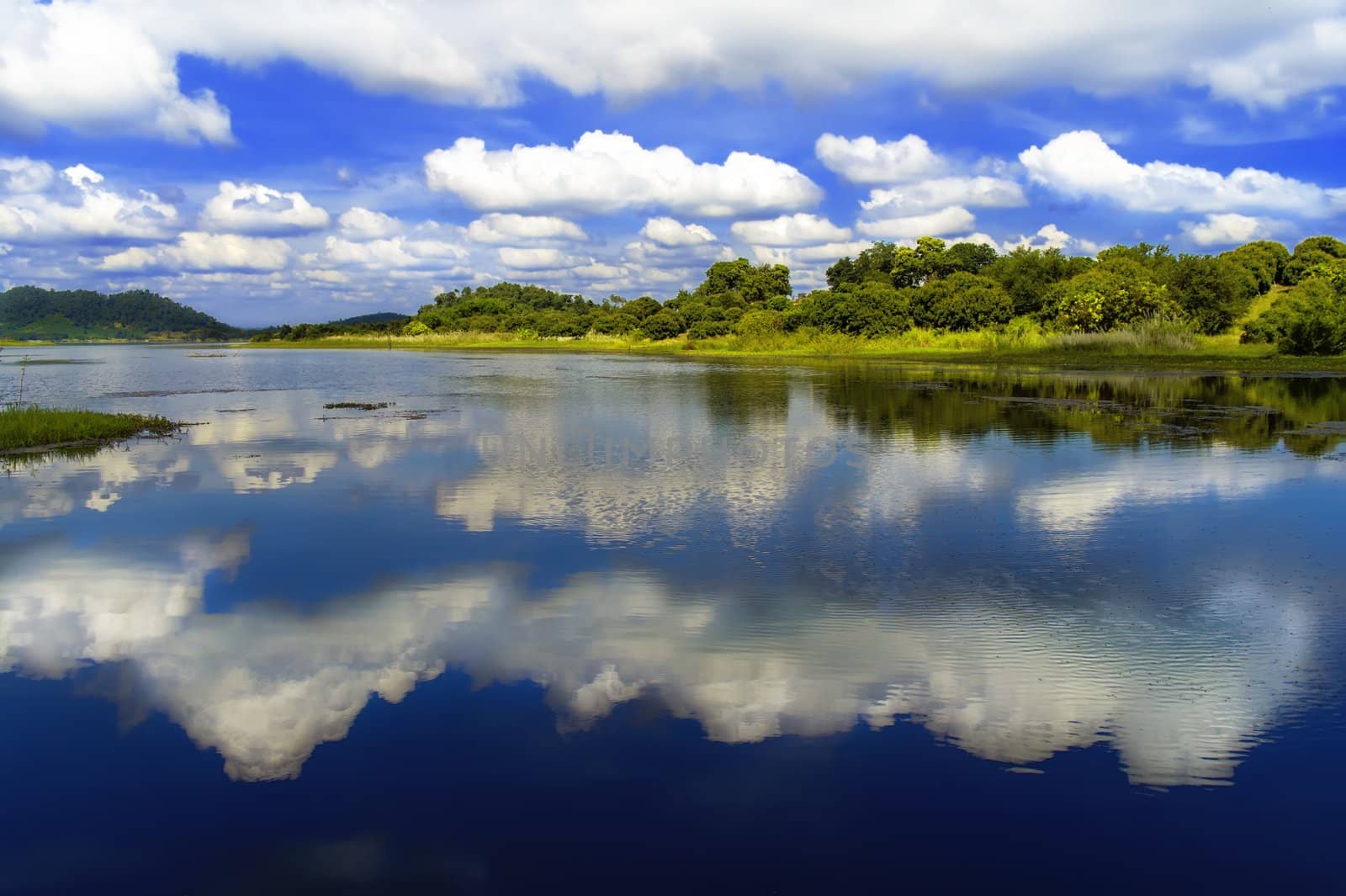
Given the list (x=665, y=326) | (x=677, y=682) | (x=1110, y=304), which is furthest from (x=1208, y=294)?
(x=677, y=682)

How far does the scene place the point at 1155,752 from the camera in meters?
5.90

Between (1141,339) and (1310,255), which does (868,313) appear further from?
(1310,255)

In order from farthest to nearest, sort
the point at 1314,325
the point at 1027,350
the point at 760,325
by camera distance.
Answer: the point at 760,325 → the point at 1027,350 → the point at 1314,325

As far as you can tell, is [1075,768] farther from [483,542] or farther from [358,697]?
[483,542]

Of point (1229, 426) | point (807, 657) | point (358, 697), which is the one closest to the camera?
point (358, 697)

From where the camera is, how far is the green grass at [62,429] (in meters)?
20.9

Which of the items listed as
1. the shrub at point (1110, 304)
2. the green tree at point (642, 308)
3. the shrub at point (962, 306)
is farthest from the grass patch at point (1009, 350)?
the green tree at point (642, 308)

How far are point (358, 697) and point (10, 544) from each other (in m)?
8.04

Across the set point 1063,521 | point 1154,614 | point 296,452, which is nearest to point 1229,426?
point 1063,521

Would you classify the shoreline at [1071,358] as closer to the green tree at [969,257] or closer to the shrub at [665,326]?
the shrub at [665,326]

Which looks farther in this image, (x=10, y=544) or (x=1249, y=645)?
(x=10, y=544)

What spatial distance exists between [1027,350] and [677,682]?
56.4 m

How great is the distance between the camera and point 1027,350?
58.0 m

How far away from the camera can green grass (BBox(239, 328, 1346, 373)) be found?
4662 cm
